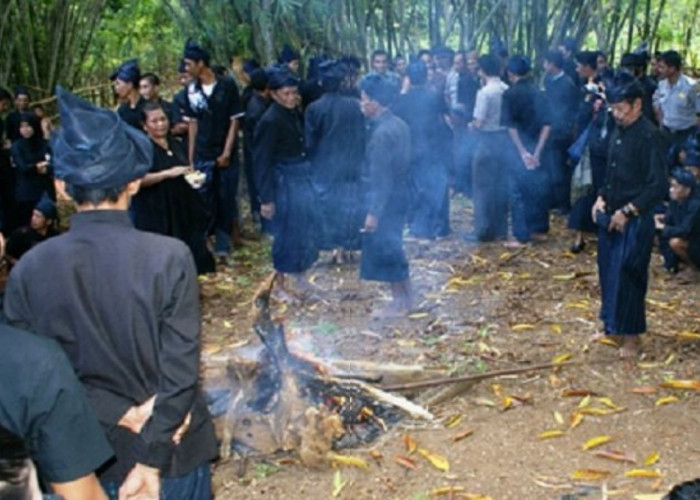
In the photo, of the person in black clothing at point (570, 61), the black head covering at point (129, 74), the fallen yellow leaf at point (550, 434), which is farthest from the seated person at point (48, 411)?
the person in black clothing at point (570, 61)

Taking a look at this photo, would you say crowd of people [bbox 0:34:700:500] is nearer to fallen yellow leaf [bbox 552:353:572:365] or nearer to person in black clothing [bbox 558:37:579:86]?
person in black clothing [bbox 558:37:579:86]

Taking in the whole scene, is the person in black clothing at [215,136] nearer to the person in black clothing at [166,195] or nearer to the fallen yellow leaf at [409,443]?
the person in black clothing at [166,195]

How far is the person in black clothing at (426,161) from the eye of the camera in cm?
1049

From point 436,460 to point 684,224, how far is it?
4353 millimetres

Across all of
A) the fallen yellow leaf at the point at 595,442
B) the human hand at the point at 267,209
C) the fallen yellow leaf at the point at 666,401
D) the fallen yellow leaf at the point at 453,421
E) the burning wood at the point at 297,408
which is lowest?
the fallen yellow leaf at the point at 666,401

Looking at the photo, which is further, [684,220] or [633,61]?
[633,61]

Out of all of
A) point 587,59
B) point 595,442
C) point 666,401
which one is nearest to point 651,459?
point 595,442

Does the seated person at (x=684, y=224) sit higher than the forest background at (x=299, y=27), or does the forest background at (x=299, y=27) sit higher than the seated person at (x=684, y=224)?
the forest background at (x=299, y=27)

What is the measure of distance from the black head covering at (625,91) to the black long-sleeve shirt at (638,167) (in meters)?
0.20

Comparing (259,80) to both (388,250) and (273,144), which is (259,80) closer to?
(273,144)

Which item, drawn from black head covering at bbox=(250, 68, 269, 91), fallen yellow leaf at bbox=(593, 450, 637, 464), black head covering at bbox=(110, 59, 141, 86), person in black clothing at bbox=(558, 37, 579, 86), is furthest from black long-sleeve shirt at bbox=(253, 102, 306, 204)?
person in black clothing at bbox=(558, 37, 579, 86)

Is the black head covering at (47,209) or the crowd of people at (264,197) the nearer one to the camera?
the crowd of people at (264,197)

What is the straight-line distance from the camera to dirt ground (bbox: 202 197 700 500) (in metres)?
4.91

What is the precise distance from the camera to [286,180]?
315 inches
